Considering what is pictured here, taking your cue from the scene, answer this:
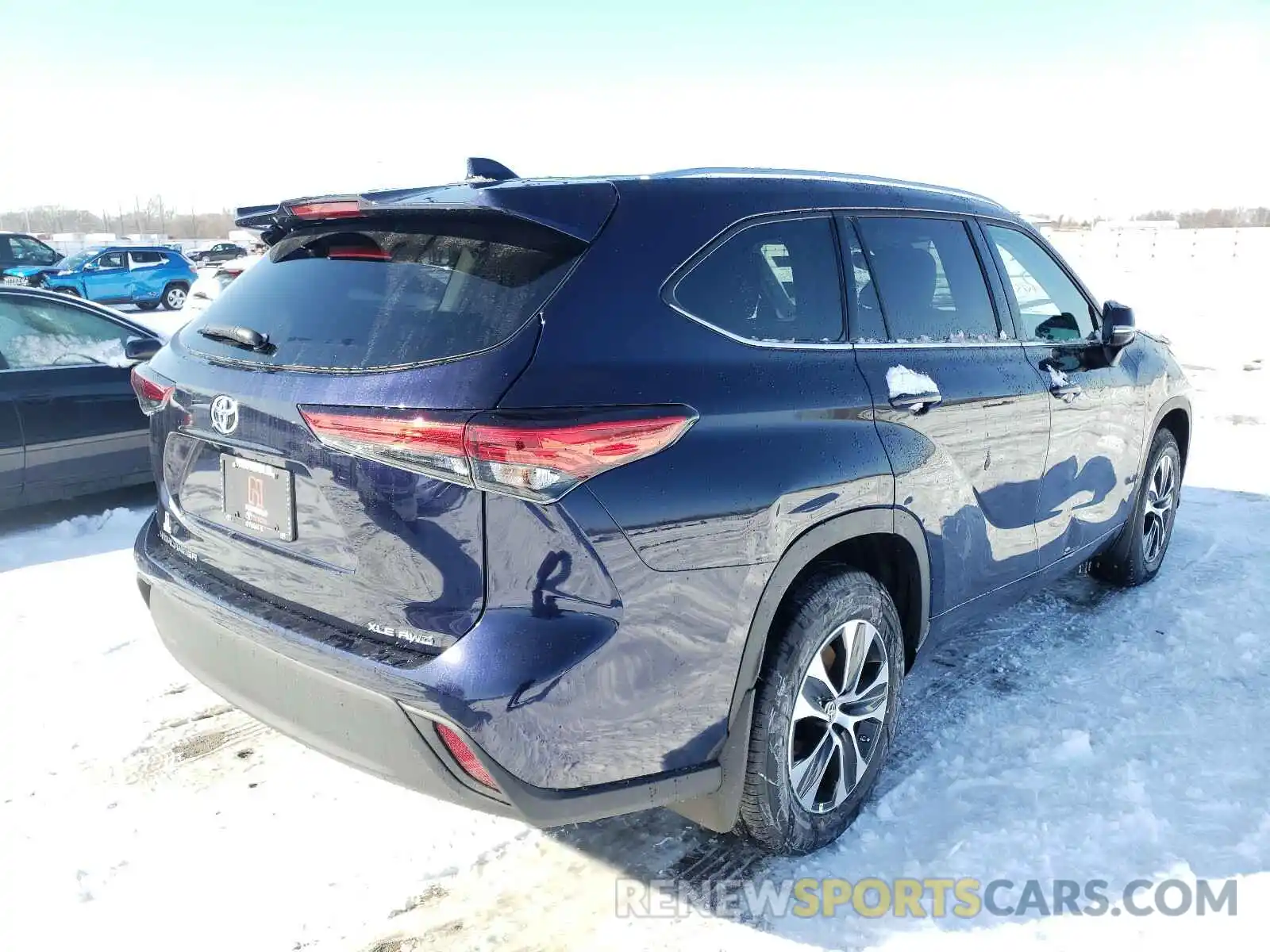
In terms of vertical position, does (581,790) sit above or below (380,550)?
below

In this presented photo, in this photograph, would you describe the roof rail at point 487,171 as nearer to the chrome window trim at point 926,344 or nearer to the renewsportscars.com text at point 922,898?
the chrome window trim at point 926,344

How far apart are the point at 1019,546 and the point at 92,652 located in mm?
3773

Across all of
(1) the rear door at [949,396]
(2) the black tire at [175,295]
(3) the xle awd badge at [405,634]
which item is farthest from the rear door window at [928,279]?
(2) the black tire at [175,295]

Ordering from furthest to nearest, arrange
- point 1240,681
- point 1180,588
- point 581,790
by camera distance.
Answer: point 1180,588
point 1240,681
point 581,790

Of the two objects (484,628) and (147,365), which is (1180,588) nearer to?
(484,628)

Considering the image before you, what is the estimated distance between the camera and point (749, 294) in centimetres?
251

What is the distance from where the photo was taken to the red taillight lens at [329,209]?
242 centimetres

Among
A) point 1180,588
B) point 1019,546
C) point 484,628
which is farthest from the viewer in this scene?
point 1180,588

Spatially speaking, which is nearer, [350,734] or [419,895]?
[350,734]

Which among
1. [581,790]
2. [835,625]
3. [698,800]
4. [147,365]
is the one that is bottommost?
[698,800]

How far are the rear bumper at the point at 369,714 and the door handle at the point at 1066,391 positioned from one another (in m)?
2.15

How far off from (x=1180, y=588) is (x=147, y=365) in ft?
15.6

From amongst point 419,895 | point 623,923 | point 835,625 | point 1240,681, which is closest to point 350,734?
point 419,895

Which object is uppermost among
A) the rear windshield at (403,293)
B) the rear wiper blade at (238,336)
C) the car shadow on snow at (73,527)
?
the rear windshield at (403,293)
